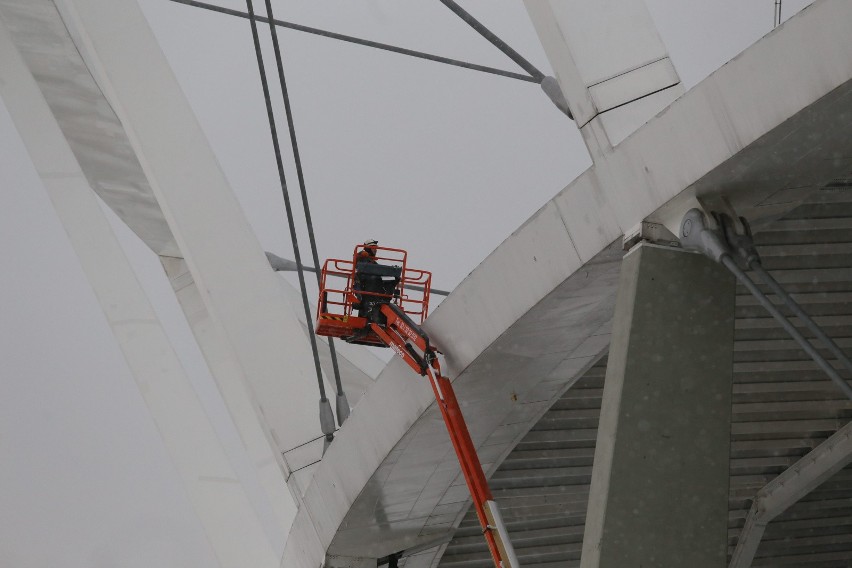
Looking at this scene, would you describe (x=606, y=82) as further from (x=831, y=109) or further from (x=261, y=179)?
(x=261, y=179)

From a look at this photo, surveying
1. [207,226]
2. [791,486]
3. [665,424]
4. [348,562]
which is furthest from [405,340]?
[791,486]

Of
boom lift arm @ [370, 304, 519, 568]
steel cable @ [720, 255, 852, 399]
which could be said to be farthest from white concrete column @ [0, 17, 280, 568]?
steel cable @ [720, 255, 852, 399]

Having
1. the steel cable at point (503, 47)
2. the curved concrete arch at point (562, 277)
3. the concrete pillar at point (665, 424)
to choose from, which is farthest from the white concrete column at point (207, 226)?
the concrete pillar at point (665, 424)

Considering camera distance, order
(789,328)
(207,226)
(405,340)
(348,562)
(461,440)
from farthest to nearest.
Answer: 1. (207,226)
2. (348,562)
3. (405,340)
4. (461,440)
5. (789,328)

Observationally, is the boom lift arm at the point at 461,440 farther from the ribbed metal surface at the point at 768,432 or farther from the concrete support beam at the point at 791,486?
the concrete support beam at the point at 791,486

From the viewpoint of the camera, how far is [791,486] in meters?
14.0

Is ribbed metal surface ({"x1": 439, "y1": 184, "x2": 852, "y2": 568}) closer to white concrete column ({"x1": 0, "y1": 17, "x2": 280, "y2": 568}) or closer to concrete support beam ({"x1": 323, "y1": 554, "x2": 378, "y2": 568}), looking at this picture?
concrete support beam ({"x1": 323, "y1": 554, "x2": 378, "y2": 568})

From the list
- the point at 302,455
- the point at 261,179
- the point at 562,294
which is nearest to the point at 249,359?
the point at 302,455

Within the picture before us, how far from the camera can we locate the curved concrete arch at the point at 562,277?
613 centimetres

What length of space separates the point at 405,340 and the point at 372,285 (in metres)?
1.03

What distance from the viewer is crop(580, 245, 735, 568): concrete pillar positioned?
22.1 feet

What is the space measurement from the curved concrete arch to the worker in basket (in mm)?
773

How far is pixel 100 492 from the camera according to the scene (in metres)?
41.8

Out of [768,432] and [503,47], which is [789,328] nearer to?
[503,47]
